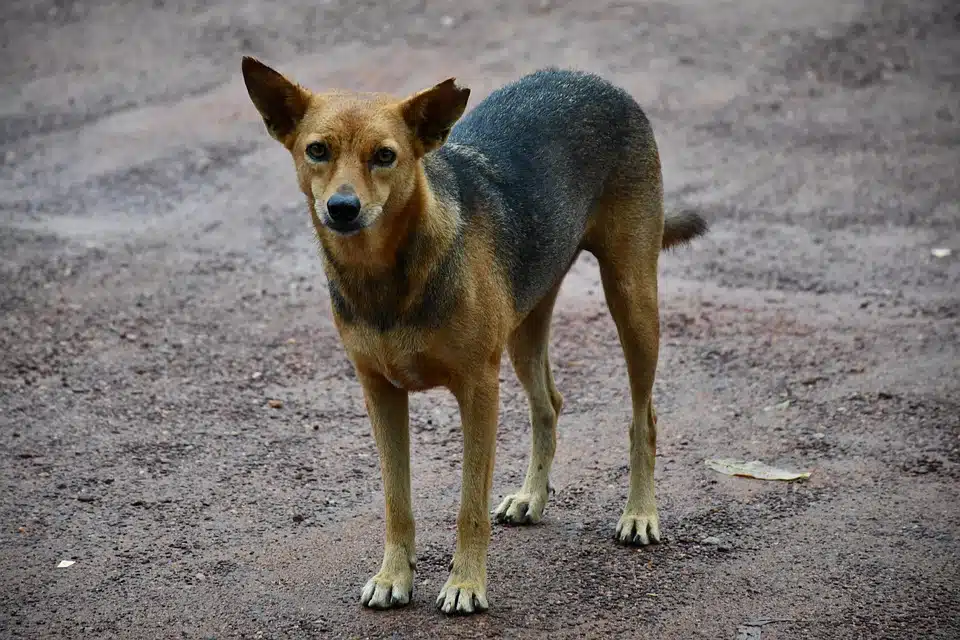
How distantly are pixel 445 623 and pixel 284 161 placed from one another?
7929 mm

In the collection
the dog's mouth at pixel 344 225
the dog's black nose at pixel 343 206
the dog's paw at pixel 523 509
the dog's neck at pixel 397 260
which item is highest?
the dog's black nose at pixel 343 206

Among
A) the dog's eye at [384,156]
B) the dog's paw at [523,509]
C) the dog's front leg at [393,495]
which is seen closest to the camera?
the dog's eye at [384,156]

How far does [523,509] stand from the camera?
601cm

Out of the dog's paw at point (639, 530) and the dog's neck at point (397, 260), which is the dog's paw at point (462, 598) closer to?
the dog's paw at point (639, 530)

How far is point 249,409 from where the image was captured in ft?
24.3

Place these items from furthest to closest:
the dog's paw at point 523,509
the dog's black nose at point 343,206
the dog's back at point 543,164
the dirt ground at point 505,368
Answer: the dog's paw at point 523,509 < the dirt ground at point 505,368 < the dog's back at point 543,164 < the dog's black nose at point 343,206

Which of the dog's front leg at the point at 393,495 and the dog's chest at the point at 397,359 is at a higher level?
the dog's chest at the point at 397,359

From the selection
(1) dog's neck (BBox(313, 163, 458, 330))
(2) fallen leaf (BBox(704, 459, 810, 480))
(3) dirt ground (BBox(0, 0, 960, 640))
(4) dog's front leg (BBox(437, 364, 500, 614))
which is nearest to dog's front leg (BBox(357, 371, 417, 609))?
(3) dirt ground (BBox(0, 0, 960, 640))

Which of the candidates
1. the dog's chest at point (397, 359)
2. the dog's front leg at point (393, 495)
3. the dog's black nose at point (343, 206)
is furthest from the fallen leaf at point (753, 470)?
the dog's black nose at point (343, 206)

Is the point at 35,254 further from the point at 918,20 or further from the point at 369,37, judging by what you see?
the point at 918,20

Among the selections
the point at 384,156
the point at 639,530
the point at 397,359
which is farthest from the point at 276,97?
the point at 639,530

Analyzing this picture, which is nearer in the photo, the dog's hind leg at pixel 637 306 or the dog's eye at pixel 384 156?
the dog's eye at pixel 384 156

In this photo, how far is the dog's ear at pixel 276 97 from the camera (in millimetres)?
4629

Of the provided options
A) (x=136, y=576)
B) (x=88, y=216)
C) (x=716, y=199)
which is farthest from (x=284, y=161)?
(x=136, y=576)
